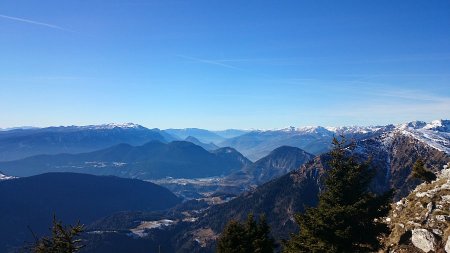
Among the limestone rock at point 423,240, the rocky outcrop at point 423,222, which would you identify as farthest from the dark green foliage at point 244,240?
the limestone rock at point 423,240

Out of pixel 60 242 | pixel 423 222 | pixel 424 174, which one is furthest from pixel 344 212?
pixel 424 174

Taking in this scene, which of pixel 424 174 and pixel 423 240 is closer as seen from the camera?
pixel 423 240

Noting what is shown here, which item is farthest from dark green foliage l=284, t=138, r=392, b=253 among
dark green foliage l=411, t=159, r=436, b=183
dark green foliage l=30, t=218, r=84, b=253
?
dark green foliage l=411, t=159, r=436, b=183

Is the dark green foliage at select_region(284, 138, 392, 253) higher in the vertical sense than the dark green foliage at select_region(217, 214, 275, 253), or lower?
higher

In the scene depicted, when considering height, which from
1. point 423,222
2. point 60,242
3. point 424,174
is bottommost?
point 423,222

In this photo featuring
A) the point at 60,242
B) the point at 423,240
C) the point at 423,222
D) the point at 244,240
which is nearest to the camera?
the point at 60,242

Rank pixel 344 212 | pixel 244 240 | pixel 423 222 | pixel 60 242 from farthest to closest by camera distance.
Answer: pixel 244 240, pixel 423 222, pixel 344 212, pixel 60 242

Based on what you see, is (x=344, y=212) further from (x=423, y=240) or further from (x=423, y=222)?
(x=423, y=222)

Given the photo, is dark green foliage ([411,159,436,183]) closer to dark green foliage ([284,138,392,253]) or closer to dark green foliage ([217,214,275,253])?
dark green foliage ([284,138,392,253])
